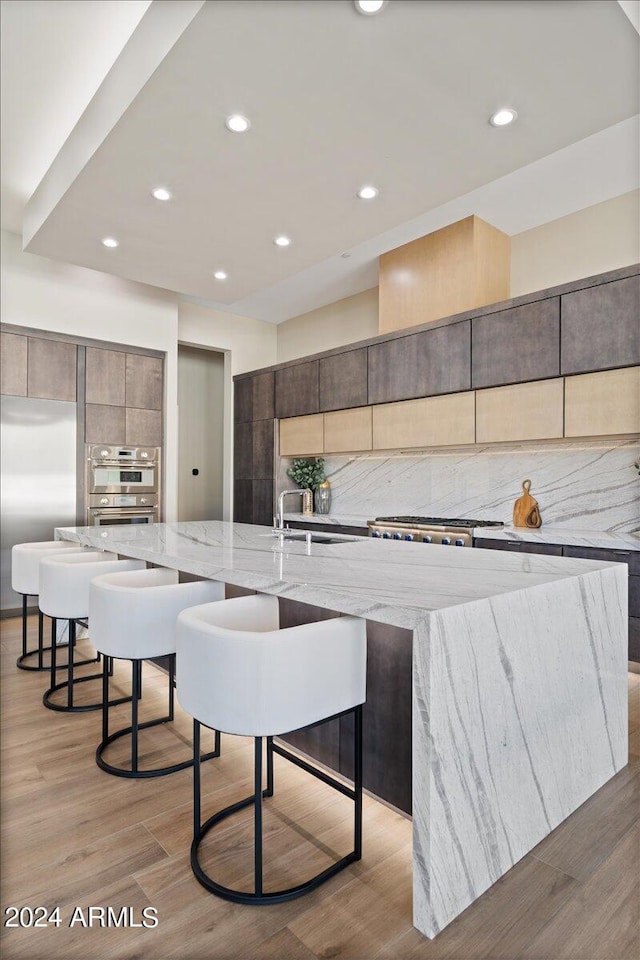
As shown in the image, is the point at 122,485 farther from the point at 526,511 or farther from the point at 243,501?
the point at 526,511

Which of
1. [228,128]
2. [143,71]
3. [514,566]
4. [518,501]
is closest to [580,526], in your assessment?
[518,501]

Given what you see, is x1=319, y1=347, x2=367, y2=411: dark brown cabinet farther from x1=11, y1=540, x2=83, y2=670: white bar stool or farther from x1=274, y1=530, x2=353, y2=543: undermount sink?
x1=11, y1=540, x2=83, y2=670: white bar stool

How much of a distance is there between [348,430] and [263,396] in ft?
4.44

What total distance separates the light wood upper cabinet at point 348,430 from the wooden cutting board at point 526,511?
4.41 feet

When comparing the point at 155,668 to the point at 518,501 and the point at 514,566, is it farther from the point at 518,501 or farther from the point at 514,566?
the point at 518,501

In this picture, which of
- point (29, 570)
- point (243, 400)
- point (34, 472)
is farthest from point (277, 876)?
point (243, 400)

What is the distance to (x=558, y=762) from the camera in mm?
1709

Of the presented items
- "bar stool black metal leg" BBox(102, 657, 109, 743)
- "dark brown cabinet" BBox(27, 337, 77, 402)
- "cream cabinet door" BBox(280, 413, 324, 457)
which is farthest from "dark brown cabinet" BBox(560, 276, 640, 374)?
"dark brown cabinet" BBox(27, 337, 77, 402)

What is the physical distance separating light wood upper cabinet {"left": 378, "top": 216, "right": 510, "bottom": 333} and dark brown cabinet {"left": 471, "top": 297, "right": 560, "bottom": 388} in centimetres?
33

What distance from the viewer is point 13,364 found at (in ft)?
14.7

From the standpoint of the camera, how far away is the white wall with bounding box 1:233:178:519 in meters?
4.51

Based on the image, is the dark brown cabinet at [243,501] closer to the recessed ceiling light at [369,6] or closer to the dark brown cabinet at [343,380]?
the dark brown cabinet at [343,380]

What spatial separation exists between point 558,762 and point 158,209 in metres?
3.39

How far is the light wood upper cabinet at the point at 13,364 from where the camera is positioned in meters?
4.43
